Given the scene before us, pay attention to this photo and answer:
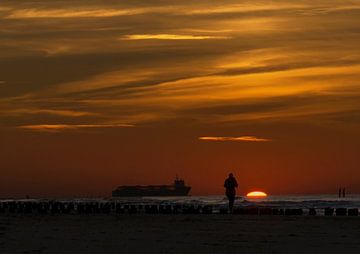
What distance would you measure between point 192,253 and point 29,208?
1518 inches

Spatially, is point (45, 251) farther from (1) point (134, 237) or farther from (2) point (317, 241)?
(2) point (317, 241)

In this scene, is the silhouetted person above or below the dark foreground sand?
above

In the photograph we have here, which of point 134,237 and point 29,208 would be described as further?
point 29,208

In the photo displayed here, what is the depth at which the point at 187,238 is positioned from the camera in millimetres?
26422

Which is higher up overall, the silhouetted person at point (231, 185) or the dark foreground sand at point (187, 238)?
the silhouetted person at point (231, 185)

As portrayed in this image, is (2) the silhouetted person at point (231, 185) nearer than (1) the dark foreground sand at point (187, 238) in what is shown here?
No

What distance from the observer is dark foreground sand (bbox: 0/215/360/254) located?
2295 cm

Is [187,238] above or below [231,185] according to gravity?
below

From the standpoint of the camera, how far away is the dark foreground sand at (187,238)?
2295 cm

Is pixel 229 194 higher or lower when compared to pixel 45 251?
higher

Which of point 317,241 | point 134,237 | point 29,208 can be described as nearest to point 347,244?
point 317,241

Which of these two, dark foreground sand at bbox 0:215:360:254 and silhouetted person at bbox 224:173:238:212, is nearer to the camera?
dark foreground sand at bbox 0:215:360:254

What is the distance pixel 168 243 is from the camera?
80.9 feet

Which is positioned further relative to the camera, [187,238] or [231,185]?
[231,185]
